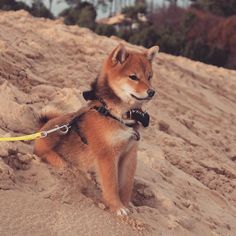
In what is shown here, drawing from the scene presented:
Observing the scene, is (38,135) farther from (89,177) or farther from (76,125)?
(89,177)

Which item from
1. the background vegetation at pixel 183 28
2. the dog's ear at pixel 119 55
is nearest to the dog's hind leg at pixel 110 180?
the dog's ear at pixel 119 55

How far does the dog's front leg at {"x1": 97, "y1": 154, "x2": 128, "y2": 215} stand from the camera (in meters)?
4.35

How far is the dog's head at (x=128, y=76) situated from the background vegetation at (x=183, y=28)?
60.3ft

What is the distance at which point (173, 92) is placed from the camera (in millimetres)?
10492

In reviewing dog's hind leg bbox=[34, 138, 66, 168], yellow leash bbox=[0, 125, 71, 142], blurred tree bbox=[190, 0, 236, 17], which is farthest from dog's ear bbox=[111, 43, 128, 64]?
blurred tree bbox=[190, 0, 236, 17]

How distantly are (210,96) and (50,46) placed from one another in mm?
3164

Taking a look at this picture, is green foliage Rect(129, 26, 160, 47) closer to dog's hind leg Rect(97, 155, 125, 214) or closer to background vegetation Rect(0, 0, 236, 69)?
background vegetation Rect(0, 0, 236, 69)

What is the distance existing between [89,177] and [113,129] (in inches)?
20.9

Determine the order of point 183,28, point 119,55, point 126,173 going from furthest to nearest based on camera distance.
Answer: point 183,28 < point 126,173 < point 119,55

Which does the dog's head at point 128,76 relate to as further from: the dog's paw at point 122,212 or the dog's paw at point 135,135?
the dog's paw at point 122,212

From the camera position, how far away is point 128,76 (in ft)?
14.5

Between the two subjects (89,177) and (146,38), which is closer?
(89,177)

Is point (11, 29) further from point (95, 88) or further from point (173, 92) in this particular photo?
point (95, 88)

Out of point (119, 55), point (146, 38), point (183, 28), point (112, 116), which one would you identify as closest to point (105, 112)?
point (112, 116)
